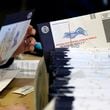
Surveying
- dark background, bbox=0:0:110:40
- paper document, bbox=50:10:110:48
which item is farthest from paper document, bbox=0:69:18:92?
dark background, bbox=0:0:110:40

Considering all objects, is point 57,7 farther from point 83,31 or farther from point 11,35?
point 83,31

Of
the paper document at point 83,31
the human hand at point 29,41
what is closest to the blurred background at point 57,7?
the human hand at point 29,41

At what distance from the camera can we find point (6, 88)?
984 millimetres

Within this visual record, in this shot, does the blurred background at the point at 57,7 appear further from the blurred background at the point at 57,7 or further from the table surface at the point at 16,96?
the table surface at the point at 16,96

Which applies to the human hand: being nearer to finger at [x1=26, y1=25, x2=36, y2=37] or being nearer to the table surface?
finger at [x1=26, y1=25, x2=36, y2=37]

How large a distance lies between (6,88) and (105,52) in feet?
1.45

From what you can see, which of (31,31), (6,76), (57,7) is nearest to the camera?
(6,76)

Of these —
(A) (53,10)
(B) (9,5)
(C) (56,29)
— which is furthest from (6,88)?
(A) (53,10)

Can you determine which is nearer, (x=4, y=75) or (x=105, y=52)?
(x=105, y=52)

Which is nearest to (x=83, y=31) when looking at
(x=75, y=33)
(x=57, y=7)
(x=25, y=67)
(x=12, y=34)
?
(x=75, y=33)

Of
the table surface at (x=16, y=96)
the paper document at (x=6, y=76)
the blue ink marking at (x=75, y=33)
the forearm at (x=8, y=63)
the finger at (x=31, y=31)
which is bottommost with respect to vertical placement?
the table surface at (x=16, y=96)

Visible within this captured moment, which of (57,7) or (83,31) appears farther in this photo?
(57,7)

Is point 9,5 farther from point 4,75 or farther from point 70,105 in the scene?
point 70,105

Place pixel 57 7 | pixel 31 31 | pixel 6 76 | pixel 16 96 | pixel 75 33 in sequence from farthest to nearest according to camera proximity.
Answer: pixel 57 7, pixel 31 31, pixel 6 76, pixel 16 96, pixel 75 33
